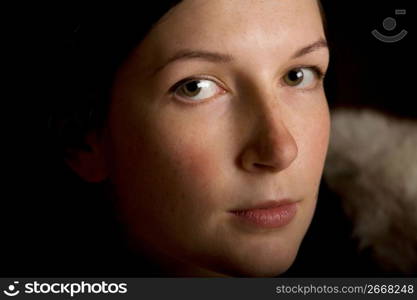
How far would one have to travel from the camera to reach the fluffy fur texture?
2.98 ft

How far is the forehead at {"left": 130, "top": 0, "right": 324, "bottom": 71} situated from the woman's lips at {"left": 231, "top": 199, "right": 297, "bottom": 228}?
7.0 inches

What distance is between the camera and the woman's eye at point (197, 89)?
70cm

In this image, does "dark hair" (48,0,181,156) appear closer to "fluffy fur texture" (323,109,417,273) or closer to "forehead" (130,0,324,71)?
"forehead" (130,0,324,71)

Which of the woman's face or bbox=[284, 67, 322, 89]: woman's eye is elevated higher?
bbox=[284, 67, 322, 89]: woman's eye

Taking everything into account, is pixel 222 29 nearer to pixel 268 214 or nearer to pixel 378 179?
pixel 268 214

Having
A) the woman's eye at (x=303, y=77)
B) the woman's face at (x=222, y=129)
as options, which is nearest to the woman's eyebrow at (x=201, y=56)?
the woman's face at (x=222, y=129)

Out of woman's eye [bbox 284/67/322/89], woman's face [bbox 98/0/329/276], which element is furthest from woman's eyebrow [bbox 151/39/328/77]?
woman's eye [bbox 284/67/322/89]

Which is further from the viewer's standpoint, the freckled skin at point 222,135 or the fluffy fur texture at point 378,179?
the fluffy fur texture at point 378,179

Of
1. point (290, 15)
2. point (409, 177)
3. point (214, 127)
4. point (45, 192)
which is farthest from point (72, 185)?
point (409, 177)

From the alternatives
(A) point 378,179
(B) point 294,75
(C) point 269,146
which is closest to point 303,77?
(B) point 294,75

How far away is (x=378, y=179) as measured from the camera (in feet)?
3.06

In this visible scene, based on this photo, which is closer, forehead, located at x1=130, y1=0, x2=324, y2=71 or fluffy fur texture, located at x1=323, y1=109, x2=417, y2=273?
forehead, located at x1=130, y1=0, x2=324, y2=71

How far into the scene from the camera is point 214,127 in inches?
27.2

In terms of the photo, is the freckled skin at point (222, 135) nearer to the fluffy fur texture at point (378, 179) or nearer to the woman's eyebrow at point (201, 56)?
the woman's eyebrow at point (201, 56)
